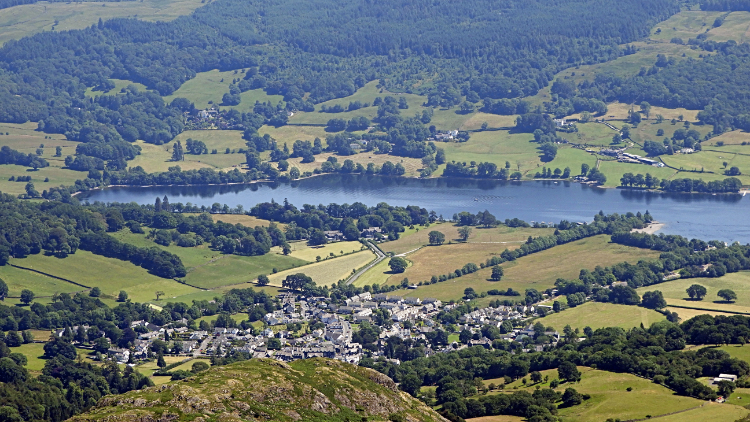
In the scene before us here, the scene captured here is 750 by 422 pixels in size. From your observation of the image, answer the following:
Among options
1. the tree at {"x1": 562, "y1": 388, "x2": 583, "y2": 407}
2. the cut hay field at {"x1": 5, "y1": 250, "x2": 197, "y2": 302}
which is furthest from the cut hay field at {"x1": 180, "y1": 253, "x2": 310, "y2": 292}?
the tree at {"x1": 562, "y1": 388, "x2": 583, "y2": 407}

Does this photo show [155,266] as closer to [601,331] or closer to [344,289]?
[344,289]

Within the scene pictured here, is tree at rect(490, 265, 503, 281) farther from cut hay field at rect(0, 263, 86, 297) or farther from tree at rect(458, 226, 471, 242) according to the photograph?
cut hay field at rect(0, 263, 86, 297)

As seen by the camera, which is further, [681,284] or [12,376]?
[681,284]

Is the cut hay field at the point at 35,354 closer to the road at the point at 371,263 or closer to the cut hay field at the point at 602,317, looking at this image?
the road at the point at 371,263

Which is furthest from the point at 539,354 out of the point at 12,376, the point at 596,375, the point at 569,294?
the point at 12,376

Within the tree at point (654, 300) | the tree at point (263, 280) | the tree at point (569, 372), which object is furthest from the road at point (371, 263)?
the tree at point (569, 372)
